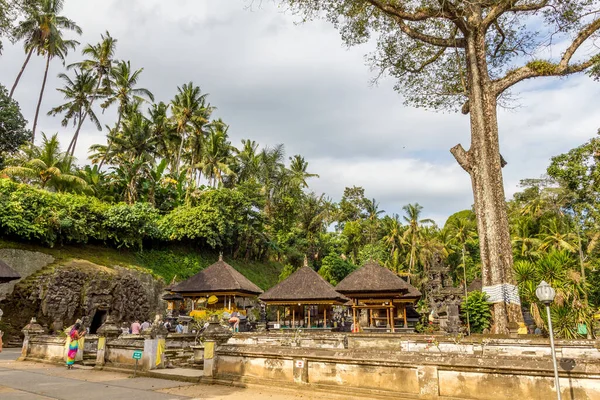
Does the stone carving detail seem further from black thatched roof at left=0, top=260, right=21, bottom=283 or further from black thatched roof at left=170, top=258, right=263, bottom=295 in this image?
black thatched roof at left=0, top=260, right=21, bottom=283

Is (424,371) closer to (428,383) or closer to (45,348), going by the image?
(428,383)

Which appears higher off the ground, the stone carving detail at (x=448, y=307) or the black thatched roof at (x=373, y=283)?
the black thatched roof at (x=373, y=283)

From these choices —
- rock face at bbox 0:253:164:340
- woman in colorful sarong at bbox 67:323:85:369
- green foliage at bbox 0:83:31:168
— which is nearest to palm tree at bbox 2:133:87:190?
green foliage at bbox 0:83:31:168

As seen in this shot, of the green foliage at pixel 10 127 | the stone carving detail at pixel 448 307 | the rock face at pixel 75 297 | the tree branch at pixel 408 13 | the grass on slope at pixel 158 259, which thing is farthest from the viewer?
the green foliage at pixel 10 127

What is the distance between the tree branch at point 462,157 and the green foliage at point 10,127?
3340 centimetres

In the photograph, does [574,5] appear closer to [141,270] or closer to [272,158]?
[141,270]

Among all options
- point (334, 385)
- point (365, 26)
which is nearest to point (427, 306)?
point (365, 26)

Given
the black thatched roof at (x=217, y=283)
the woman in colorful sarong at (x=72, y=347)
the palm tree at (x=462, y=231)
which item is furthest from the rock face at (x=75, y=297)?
the palm tree at (x=462, y=231)

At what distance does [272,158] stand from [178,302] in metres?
22.8

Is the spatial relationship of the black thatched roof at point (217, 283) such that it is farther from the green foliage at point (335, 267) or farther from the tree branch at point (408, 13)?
the green foliage at point (335, 267)

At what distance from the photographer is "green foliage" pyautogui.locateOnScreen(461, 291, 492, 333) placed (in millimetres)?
19844

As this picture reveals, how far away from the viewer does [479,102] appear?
14727 millimetres

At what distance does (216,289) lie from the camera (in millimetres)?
24406

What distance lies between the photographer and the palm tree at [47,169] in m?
28.8
